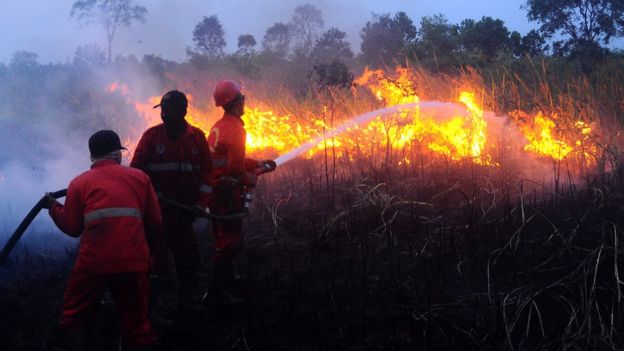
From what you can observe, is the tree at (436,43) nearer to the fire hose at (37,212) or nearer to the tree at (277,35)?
the fire hose at (37,212)

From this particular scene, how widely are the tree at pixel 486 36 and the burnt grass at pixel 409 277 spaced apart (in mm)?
10823

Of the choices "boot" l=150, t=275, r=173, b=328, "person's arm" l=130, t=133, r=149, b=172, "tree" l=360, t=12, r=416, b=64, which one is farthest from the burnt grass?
"tree" l=360, t=12, r=416, b=64

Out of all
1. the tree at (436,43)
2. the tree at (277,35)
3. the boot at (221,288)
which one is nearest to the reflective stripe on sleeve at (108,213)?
the boot at (221,288)

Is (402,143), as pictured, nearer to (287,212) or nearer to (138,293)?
(287,212)

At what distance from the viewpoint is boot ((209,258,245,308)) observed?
15.3ft

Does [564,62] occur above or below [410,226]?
above

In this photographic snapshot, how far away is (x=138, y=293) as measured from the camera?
340cm

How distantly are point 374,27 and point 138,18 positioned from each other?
18352mm

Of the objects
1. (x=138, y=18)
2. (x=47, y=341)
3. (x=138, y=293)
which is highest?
(x=138, y=18)

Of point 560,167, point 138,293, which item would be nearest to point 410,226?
point 560,167

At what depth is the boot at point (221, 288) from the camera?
4.66 meters

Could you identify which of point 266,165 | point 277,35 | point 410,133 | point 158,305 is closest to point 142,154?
point 266,165

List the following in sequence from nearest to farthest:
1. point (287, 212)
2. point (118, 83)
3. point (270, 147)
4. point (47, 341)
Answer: point (47, 341) → point (287, 212) → point (270, 147) → point (118, 83)

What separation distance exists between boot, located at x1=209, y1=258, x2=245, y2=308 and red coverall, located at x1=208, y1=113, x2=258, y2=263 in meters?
0.05
